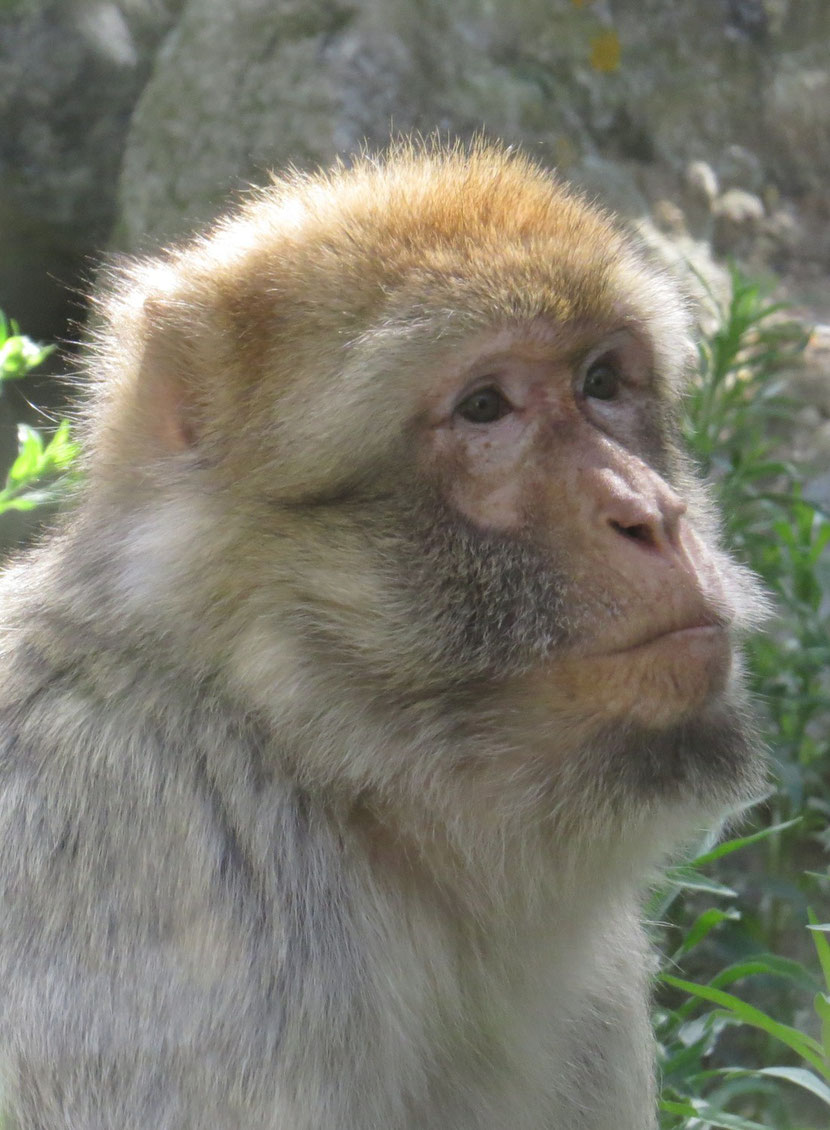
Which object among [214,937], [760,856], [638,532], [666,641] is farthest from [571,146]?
[214,937]

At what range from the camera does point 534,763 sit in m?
2.00

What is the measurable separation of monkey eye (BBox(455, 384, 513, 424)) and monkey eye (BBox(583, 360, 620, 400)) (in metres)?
0.20

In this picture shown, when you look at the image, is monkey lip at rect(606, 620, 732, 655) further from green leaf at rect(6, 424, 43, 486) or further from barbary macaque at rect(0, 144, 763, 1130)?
green leaf at rect(6, 424, 43, 486)

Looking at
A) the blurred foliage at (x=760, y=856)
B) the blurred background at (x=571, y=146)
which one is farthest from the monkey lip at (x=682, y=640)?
the blurred background at (x=571, y=146)

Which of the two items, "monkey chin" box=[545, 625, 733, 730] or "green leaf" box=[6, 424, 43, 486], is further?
"green leaf" box=[6, 424, 43, 486]

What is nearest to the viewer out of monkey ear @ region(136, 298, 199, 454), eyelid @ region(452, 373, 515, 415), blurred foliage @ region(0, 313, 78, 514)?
eyelid @ region(452, 373, 515, 415)

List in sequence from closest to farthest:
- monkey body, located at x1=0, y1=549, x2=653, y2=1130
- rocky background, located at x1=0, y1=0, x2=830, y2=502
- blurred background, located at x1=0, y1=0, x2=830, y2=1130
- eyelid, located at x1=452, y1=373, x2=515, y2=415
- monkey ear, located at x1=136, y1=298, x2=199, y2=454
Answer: monkey body, located at x1=0, y1=549, x2=653, y2=1130
eyelid, located at x1=452, y1=373, x2=515, y2=415
monkey ear, located at x1=136, y1=298, x2=199, y2=454
blurred background, located at x1=0, y1=0, x2=830, y2=1130
rocky background, located at x1=0, y1=0, x2=830, y2=502

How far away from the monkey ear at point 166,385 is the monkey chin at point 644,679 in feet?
2.27

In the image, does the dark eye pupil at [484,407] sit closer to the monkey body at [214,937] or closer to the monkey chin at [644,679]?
the monkey chin at [644,679]

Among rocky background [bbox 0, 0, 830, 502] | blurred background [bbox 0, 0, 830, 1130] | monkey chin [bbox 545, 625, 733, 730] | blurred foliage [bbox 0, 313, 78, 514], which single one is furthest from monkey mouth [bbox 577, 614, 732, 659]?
rocky background [bbox 0, 0, 830, 502]

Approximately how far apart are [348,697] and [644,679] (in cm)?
43

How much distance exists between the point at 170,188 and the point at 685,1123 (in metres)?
3.62

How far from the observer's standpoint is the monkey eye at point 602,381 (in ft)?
7.40

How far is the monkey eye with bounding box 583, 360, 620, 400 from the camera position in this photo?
226cm
